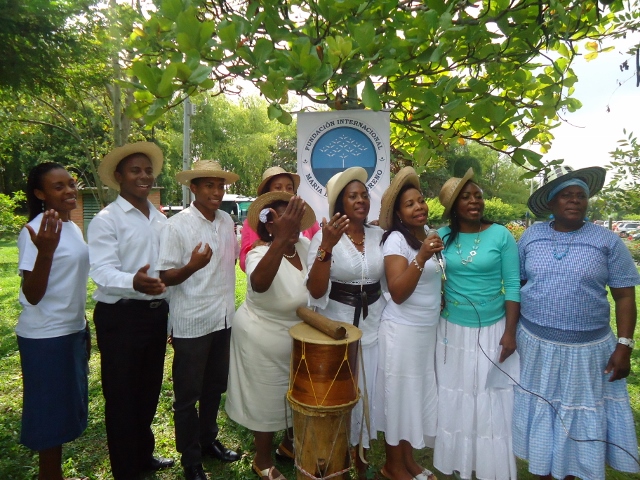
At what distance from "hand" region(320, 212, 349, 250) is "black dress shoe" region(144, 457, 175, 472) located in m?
2.17

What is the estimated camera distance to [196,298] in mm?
3082

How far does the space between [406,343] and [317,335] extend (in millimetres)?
646

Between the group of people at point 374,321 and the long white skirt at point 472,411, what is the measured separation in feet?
0.03

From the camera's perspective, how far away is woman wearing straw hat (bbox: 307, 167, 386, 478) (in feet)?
9.95

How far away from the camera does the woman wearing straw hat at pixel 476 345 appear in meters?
3.06

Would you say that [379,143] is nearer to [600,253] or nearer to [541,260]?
[541,260]

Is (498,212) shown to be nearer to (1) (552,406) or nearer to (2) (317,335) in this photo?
(1) (552,406)

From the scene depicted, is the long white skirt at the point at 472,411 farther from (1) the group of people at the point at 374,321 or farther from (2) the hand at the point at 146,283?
(2) the hand at the point at 146,283

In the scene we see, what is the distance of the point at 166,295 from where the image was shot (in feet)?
10.4

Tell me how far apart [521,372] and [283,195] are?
1.99 meters

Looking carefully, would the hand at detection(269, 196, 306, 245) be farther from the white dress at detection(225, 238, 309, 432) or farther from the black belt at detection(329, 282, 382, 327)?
the black belt at detection(329, 282, 382, 327)

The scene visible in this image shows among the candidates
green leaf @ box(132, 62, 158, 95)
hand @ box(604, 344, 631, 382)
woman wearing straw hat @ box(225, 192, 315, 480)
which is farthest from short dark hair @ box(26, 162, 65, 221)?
hand @ box(604, 344, 631, 382)

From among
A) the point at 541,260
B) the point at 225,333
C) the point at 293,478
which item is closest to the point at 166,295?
the point at 225,333

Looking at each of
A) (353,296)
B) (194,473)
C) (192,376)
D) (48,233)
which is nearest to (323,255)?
(353,296)
